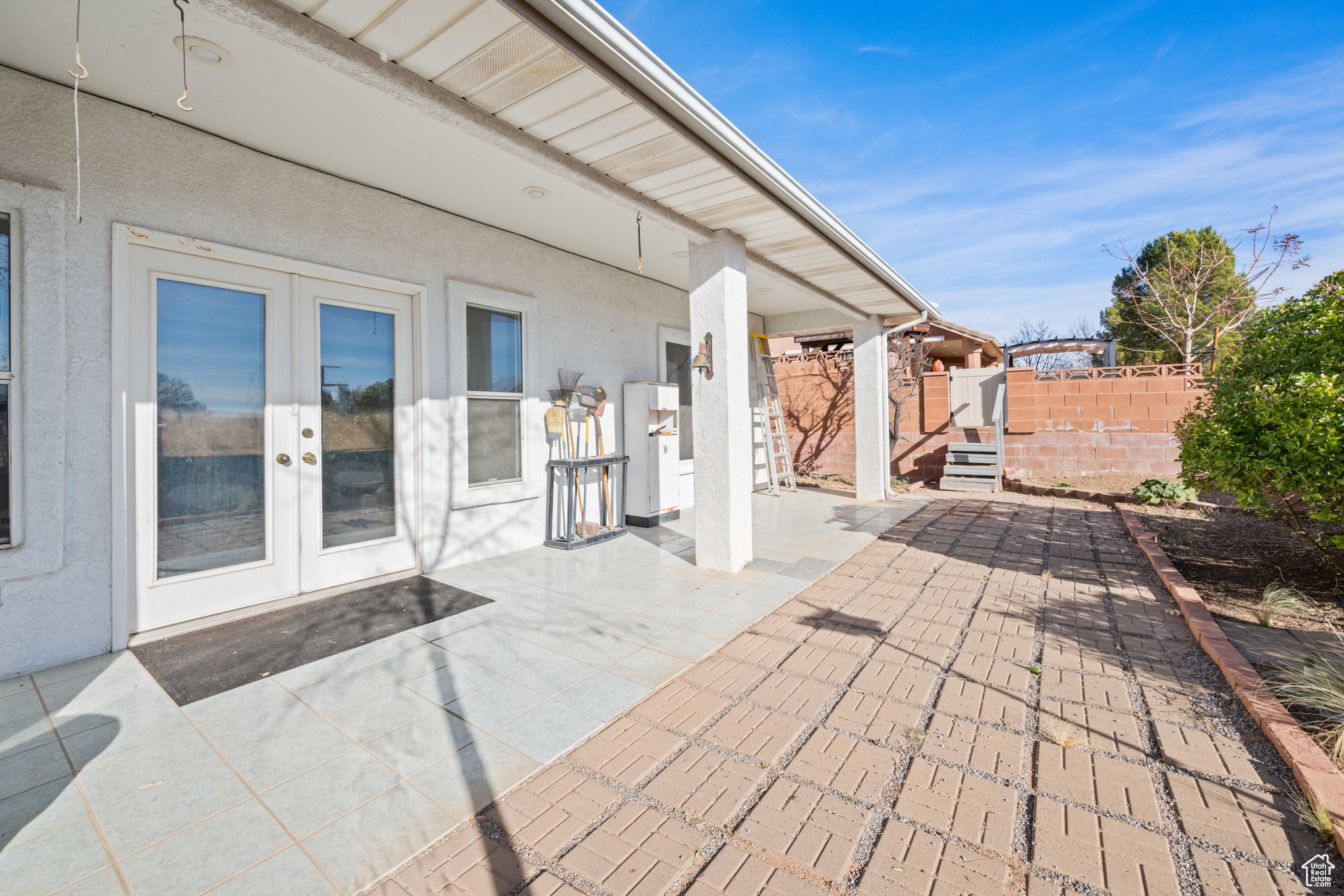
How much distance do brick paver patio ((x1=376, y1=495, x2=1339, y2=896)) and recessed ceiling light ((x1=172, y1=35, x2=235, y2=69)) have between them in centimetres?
320

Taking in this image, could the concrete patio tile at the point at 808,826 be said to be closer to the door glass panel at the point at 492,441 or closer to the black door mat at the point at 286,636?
the black door mat at the point at 286,636

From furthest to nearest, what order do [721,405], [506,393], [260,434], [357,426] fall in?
[506,393] → [721,405] → [357,426] → [260,434]

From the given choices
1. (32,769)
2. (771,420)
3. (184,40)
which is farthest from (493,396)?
(771,420)

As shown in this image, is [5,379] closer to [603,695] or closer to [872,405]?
[603,695]

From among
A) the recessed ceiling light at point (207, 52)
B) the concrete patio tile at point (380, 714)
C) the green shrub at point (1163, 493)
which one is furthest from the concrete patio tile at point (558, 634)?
the green shrub at point (1163, 493)

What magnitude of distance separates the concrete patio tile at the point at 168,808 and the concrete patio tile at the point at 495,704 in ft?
2.35

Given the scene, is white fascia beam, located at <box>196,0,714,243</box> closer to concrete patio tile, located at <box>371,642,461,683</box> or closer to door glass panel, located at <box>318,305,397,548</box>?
door glass panel, located at <box>318,305,397,548</box>

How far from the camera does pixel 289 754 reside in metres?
1.94

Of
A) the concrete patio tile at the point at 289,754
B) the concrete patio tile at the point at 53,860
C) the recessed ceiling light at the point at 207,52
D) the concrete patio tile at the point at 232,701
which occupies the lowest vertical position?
the concrete patio tile at the point at 53,860

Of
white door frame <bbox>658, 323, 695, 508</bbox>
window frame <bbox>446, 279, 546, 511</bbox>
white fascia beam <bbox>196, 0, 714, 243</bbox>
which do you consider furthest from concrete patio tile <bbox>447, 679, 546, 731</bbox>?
white door frame <bbox>658, 323, 695, 508</bbox>

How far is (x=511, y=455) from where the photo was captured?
4871mm

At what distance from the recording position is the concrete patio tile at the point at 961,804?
5.11 ft

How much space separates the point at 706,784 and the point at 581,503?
379 centimetres

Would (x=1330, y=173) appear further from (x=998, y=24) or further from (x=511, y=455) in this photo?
(x=511, y=455)
